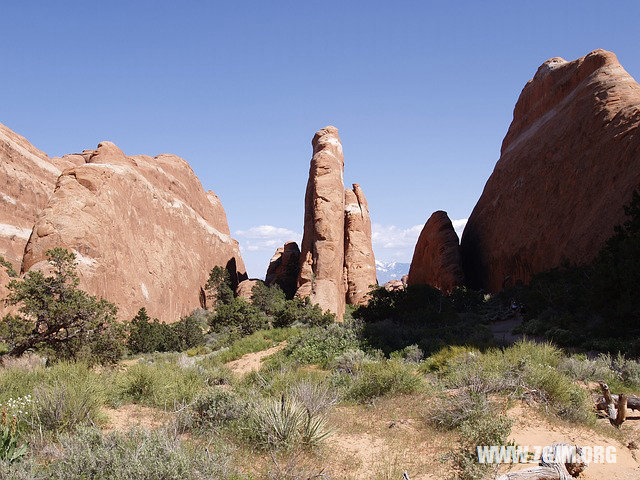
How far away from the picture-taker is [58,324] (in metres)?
13.0

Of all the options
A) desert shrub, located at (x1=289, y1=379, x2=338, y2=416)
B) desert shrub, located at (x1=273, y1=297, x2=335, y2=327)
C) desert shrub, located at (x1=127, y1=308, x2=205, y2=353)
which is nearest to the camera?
desert shrub, located at (x1=289, y1=379, x2=338, y2=416)

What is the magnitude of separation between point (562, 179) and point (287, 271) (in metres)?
22.8

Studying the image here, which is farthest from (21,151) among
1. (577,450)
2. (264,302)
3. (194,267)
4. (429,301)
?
(577,450)

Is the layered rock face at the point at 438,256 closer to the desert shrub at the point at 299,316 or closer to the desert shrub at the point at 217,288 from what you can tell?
the desert shrub at the point at 299,316

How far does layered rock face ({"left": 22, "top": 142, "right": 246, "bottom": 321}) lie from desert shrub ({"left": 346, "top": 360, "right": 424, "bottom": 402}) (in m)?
19.1

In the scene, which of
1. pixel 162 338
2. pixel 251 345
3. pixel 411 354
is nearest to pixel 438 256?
pixel 251 345

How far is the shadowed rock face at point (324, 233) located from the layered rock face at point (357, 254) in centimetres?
137

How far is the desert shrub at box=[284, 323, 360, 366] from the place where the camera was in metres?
A: 13.4

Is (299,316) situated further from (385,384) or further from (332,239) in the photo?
(385,384)

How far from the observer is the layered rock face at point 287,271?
37.0m

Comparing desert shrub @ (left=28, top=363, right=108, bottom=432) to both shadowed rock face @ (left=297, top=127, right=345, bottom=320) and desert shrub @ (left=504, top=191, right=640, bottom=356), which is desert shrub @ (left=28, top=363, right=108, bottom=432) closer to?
desert shrub @ (left=504, top=191, right=640, bottom=356)

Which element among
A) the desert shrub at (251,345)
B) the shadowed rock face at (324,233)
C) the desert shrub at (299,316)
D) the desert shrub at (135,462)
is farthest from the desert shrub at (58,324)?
the shadowed rock face at (324,233)

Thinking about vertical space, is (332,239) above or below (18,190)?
below

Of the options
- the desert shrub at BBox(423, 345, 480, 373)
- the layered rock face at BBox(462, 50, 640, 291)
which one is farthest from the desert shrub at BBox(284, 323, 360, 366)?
the layered rock face at BBox(462, 50, 640, 291)
